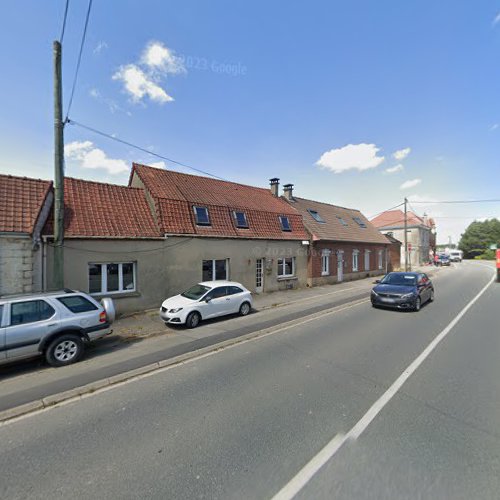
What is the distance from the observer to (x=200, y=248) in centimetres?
1307

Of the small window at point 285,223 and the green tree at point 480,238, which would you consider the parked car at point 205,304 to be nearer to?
the small window at point 285,223

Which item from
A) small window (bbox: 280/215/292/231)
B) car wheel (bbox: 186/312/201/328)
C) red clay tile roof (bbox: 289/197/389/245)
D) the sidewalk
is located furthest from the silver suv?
red clay tile roof (bbox: 289/197/389/245)

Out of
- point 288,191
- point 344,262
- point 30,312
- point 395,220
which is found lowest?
point 30,312

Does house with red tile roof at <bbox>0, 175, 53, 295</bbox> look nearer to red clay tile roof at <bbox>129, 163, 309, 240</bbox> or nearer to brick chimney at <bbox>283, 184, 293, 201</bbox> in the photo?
red clay tile roof at <bbox>129, 163, 309, 240</bbox>

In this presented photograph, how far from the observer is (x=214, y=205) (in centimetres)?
1466

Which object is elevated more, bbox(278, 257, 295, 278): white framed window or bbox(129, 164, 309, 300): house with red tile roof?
bbox(129, 164, 309, 300): house with red tile roof

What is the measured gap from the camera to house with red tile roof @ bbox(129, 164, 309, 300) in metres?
12.6

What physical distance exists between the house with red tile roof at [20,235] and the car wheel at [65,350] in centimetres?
429

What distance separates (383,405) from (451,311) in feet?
29.5

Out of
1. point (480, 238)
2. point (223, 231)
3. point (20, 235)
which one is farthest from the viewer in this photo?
point (480, 238)

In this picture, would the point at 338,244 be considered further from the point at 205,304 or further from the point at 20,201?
the point at 20,201

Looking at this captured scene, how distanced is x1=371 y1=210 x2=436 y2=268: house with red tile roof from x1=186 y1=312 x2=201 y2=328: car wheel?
39363 mm

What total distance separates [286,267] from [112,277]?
396 inches

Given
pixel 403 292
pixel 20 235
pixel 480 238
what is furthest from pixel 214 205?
pixel 480 238
